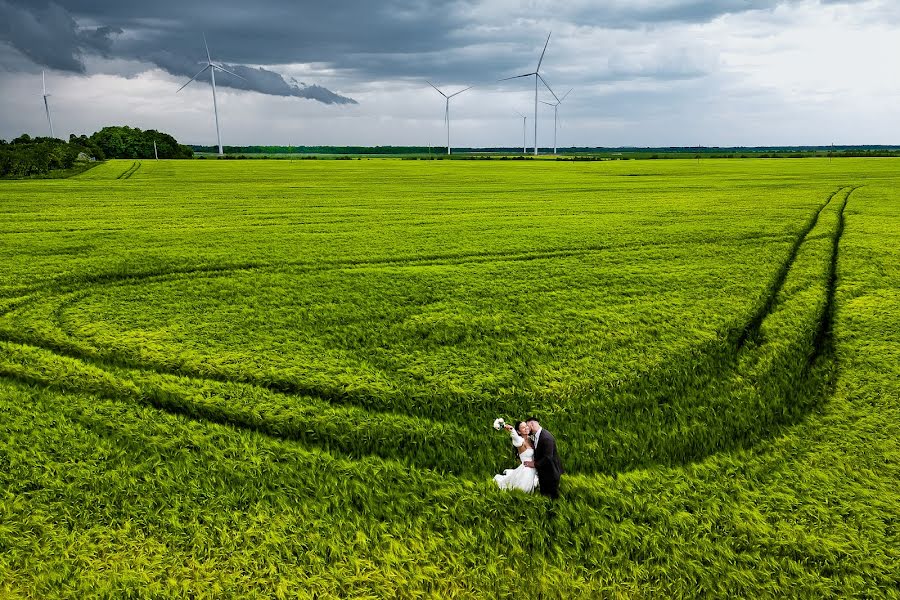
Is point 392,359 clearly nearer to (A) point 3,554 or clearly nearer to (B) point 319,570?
(B) point 319,570

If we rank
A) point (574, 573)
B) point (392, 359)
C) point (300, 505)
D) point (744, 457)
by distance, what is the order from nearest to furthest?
point (574, 573), point (300, 505), point (744, 457), point (392, 359)

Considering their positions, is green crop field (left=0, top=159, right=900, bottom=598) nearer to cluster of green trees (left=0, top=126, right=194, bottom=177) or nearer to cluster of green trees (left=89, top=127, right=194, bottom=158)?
cluster of green trees (left=0, top=126, right=194, bottom=177)

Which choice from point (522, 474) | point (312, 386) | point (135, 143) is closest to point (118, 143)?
point (135, 143)

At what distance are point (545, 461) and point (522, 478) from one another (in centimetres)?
29

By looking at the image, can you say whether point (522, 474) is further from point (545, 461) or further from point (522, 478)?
point (545, 461)

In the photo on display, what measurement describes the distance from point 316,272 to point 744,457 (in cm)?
866

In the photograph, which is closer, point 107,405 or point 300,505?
point 300,505

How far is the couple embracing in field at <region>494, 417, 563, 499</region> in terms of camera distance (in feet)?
13.1

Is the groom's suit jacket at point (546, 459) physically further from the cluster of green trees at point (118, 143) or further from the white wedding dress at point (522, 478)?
the cluster of green trees at point (118, 143)

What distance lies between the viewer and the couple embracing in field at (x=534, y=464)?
4.00m

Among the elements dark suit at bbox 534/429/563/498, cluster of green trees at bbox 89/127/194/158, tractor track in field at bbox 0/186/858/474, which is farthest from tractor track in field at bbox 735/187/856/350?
cluster of green trees at bbox 89/127/194/158

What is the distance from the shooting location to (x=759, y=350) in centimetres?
704

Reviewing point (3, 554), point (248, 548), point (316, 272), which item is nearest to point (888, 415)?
point (248, 548)

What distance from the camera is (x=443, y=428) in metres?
5.25
